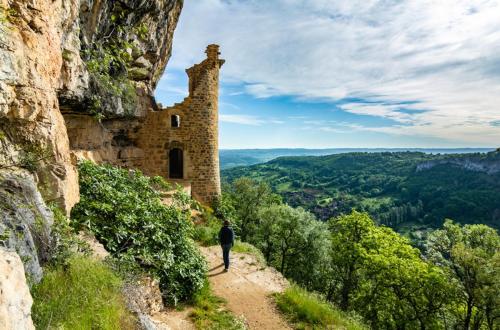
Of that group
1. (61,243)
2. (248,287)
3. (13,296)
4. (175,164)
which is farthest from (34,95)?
(175,164)

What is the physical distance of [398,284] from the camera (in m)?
17.2

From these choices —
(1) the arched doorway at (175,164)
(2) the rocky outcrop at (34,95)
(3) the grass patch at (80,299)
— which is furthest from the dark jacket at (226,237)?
(1) the arched doorway at (175,164)

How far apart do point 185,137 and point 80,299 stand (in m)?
13.8

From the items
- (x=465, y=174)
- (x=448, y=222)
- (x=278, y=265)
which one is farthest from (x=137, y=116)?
(x=465, y=174)

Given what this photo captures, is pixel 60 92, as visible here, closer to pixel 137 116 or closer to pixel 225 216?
pixel 137 116

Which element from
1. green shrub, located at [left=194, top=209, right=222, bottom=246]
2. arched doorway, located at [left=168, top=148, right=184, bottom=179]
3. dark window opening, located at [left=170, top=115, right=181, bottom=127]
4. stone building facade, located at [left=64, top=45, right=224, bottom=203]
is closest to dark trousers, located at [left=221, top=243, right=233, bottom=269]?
green shrub, located at [left=194, top=209, right=222, bottom=246]

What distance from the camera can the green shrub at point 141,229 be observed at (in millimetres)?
6605

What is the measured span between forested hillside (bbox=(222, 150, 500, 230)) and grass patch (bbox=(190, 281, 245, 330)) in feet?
Answer: 295

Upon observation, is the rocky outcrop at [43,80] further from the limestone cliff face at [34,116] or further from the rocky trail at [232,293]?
the rocky trail at [232,293]

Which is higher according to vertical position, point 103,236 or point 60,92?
point 60,92

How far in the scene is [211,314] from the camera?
7.14 meters

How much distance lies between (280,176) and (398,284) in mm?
156526

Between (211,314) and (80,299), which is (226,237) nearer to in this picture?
(211,314)

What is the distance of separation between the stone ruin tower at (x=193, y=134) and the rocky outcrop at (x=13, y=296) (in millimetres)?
14144
